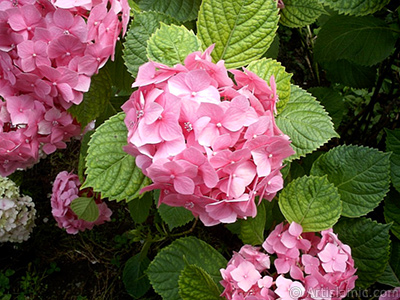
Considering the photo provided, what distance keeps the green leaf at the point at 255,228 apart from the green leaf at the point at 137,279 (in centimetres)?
98

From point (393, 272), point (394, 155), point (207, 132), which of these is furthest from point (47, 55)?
point (393, 272)

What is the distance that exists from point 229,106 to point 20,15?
47 cm

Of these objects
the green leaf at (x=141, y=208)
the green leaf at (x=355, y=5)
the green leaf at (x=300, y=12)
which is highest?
the green leaf at (x=355, y=5)

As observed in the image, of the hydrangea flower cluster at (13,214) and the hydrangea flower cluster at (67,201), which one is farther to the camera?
the hydrangea flower cluster at (13,214)

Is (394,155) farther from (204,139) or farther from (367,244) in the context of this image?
(204,139)

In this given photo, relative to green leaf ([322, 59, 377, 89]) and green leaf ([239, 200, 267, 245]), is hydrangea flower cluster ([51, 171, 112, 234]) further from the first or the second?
green leaf ([322, 59, 377, 89])

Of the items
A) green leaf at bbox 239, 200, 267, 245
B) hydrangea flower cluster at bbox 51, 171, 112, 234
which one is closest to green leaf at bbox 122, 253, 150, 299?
hydrangea flower cluster at bbox 51, 171, 112, 234

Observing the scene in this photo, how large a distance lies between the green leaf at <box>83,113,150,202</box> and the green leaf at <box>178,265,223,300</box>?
0.74ft

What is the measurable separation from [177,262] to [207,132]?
0.60 metres

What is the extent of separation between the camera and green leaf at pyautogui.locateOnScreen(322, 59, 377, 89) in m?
1.75

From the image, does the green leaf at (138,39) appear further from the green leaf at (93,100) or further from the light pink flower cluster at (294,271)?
the light pink flower cluster at (294,271)

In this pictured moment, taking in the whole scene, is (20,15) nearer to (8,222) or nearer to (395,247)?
(395,247)

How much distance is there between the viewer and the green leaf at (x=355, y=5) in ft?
3.38

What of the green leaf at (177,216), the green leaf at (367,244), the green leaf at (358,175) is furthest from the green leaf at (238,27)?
the green leaf at (177,216)
